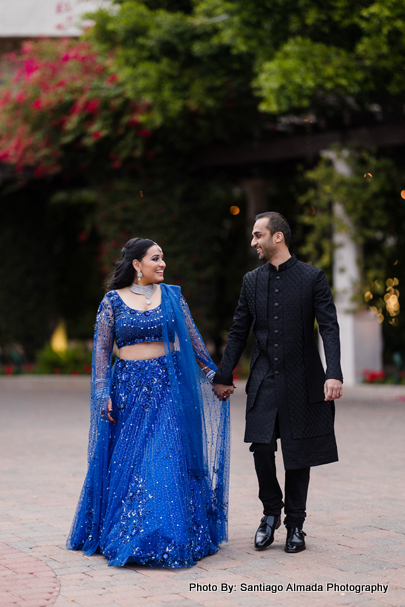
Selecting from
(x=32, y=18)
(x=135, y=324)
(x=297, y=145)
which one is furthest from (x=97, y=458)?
(x=32, y=18)

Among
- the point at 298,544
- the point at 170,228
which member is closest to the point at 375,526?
the point at 298,544

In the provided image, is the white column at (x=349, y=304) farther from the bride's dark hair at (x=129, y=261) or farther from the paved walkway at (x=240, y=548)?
the bride's dark hair at (x=129, y=261)

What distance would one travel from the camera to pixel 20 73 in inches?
620

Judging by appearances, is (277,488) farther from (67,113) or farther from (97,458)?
(67,113)

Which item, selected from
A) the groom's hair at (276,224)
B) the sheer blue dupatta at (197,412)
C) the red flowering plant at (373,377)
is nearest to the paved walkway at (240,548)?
the sheer blue dupatta at (197,412)

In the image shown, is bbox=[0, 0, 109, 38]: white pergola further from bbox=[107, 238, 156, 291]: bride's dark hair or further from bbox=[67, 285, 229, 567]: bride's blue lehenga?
bbox=[67, 285, 229, 567]: bride's blue lehenga

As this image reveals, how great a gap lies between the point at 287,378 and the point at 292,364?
0.08m

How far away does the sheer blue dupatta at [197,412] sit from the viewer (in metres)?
5.00

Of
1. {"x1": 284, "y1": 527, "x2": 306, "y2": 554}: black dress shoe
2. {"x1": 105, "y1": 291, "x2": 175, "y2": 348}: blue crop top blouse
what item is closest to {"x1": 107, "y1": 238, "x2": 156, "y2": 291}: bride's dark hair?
{"x1": 105, "y1": 291, "x2": 175, "y2": 348}: blue crop top blouse

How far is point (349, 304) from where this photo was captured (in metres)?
14.4

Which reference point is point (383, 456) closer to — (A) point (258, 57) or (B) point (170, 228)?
(A) point (258, 57)

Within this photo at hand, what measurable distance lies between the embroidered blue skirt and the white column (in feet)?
31.2

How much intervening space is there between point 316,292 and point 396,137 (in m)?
9.01

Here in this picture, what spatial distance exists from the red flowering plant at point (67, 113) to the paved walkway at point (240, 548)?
21.9 ft
